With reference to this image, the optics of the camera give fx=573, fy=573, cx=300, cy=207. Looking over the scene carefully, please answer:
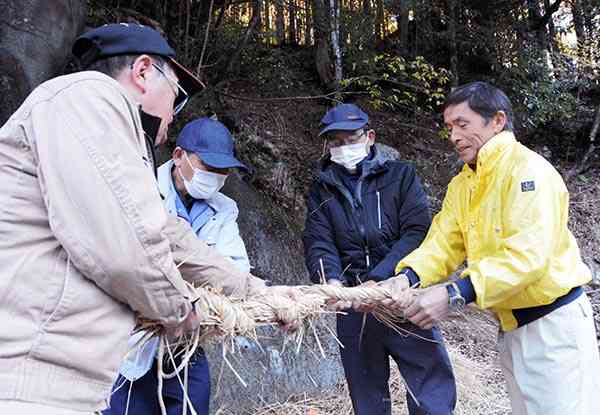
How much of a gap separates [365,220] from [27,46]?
2250 mm

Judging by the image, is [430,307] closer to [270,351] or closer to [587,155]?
[270,351]

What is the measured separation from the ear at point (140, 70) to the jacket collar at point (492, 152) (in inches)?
49.2

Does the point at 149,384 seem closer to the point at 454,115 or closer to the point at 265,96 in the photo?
the point at 454,115

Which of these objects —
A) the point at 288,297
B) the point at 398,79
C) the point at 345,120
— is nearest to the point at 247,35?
the point at 398,79

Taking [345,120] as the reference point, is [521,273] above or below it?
below

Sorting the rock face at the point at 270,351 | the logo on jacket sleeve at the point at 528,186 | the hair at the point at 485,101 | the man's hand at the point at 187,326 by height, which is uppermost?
the hair at the point at 485,101

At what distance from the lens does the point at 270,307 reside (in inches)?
75.4

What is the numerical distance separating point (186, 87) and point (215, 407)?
2439 millimetres

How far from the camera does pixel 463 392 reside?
12.7 ft

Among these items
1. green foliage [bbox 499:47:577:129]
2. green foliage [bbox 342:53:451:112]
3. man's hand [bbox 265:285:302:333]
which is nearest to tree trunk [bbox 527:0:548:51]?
green foliage [bbox 499:47:577:129]

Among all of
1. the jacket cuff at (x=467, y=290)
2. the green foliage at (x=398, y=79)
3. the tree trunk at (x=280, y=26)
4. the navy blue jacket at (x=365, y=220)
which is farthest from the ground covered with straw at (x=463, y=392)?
the tree trunk at (x=280, y=26)

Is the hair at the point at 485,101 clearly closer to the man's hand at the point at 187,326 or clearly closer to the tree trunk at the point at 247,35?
the man's hand at the point at 187,326

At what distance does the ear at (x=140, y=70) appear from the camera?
1524 millimetres

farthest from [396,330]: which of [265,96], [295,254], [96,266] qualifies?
[265,96]
